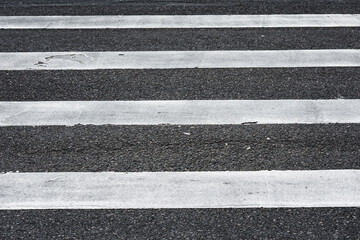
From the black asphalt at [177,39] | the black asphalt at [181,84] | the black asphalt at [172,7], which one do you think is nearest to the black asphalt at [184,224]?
the black asphalt at [181,84]

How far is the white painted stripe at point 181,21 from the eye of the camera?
7.11 metres

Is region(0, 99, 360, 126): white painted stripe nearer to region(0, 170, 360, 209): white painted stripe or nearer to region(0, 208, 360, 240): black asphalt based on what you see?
region(0, 170, 360, 209): white painted stripe

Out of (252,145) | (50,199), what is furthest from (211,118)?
(50,199)

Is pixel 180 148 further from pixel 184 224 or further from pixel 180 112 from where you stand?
pixel 184 224

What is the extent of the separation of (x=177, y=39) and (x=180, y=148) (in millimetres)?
2329

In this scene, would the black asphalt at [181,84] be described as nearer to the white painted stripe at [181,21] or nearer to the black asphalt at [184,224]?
the white painted stripe at [181,21]

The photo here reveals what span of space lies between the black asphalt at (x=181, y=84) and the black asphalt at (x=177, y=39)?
24.4 inches

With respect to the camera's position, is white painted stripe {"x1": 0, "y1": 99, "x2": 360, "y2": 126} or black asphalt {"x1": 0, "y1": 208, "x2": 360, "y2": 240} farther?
white painted stripe {"x1": 0, "y1": 99, "x2": 360, "y2": 126}

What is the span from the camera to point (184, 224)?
12.5ft

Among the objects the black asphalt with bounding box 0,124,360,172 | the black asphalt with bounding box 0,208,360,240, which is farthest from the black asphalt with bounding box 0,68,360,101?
the black asphalt with bounding box 0,208,360,240

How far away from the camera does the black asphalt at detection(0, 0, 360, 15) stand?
758cm

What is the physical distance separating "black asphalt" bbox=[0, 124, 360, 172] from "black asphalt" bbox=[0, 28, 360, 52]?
1.76 meters

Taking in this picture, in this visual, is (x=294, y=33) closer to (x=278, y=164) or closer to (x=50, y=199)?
(x=278, y=164)

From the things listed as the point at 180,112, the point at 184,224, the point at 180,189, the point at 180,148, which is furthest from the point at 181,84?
the point at 184,224
